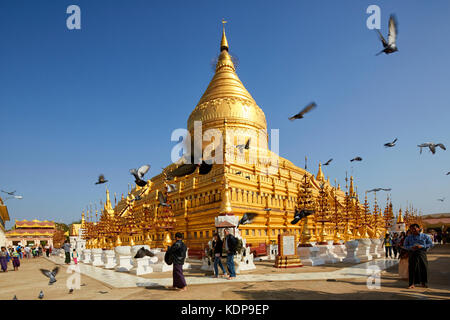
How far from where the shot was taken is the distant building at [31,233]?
281 ft

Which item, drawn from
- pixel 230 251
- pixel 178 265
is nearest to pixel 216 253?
pixel 230 251

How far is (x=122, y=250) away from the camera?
1653cm

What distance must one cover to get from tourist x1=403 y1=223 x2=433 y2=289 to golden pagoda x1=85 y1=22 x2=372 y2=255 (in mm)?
9161

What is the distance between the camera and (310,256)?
1762 centimetres

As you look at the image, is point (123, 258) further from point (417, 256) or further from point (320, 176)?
point (320, 176)

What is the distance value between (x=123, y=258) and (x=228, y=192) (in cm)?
701

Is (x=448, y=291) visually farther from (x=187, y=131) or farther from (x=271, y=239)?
(x=187, y=131)

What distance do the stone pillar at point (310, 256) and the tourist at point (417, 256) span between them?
7962 mm

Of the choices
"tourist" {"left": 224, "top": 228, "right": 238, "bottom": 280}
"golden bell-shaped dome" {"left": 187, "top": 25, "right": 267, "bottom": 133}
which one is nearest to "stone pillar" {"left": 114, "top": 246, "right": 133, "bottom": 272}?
"tourist" {"left": 224, "top": 228, "right": 238, "bottom": 280}

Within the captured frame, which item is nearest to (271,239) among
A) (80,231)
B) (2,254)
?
(2,254)

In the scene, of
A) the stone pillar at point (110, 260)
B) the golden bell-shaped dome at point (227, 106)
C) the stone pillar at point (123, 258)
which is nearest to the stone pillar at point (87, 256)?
the stone pillar at point (110, 260)

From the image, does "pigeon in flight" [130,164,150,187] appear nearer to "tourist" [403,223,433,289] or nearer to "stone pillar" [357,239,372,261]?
"tourist" [403,223,433,289]

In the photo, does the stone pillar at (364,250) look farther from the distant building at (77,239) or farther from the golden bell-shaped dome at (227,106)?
the distant building at (77,239)
